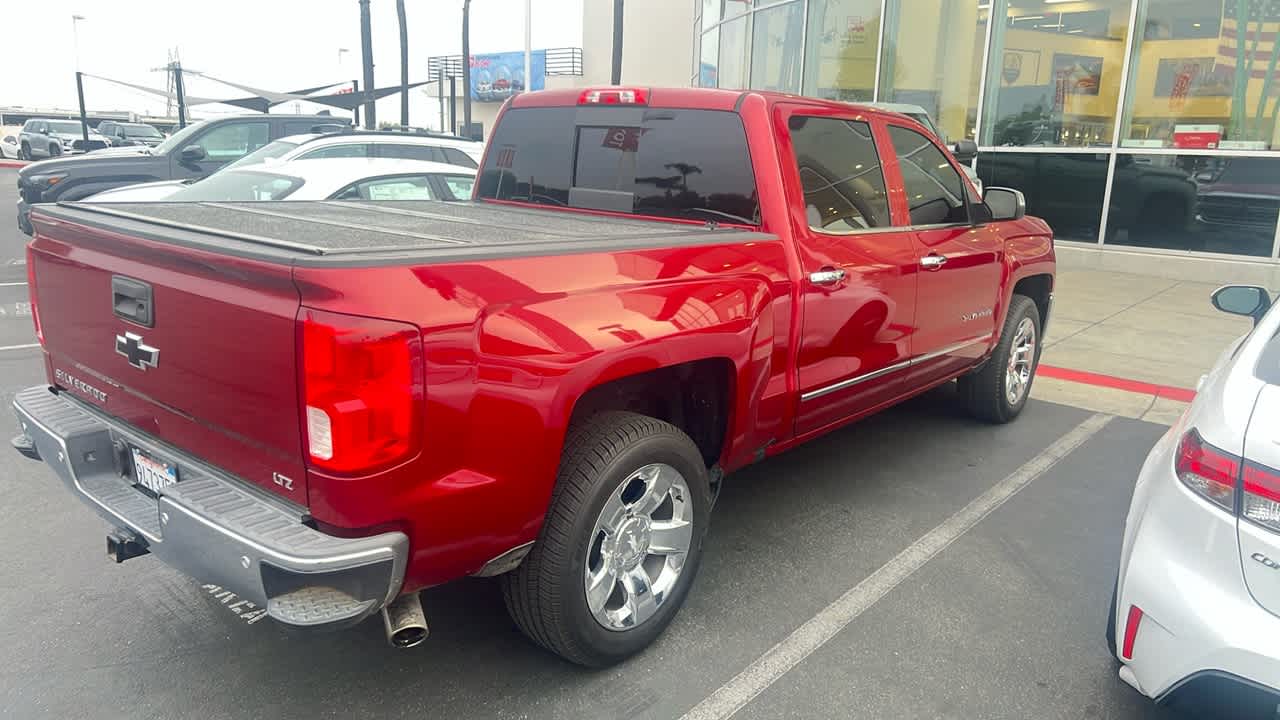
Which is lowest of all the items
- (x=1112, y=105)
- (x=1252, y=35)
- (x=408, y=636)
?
(x=408, y=636)

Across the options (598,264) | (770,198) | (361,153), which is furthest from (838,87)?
(598,264)

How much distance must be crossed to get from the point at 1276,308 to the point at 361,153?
26.5 ft

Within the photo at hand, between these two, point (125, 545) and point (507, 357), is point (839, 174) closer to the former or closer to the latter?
point (507, 357)

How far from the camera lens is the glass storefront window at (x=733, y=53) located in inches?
744

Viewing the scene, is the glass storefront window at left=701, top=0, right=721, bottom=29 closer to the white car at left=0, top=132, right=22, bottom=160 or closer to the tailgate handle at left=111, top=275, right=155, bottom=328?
the tailgate handle at left=111, top=275, right=155, bottom=328

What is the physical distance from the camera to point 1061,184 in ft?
42.8

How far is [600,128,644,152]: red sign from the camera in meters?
4.04

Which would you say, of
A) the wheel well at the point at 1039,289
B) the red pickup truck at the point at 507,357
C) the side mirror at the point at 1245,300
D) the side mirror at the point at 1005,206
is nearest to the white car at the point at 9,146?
the red pickup truck at the point at 507,357

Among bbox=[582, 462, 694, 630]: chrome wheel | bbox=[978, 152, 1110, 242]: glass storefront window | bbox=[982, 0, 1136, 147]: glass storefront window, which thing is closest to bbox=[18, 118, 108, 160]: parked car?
bbox=[982, 0, 1136, 147]: glass storefront window

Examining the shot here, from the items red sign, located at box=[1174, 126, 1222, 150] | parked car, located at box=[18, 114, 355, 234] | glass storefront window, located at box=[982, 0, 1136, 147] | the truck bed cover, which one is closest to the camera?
the truck bed cover

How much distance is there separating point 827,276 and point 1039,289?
9.71ft

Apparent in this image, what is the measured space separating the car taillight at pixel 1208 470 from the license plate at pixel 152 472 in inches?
108

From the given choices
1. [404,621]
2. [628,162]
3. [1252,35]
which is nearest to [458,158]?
[628,162]

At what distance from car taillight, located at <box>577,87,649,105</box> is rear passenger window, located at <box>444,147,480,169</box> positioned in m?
5.54
